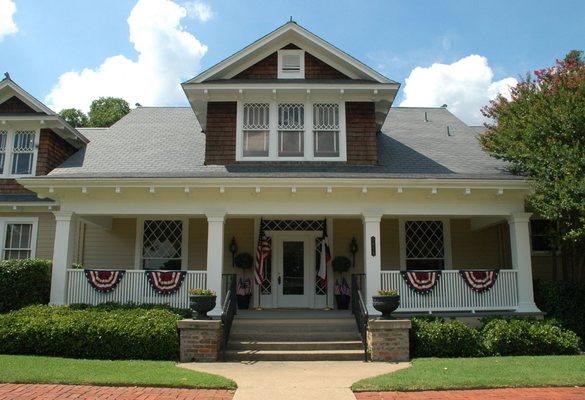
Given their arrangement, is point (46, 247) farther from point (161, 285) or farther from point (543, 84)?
point (543, 84)

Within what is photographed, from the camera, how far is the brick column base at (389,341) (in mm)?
9641

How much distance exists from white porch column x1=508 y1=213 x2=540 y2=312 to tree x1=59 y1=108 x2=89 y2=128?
118 feet

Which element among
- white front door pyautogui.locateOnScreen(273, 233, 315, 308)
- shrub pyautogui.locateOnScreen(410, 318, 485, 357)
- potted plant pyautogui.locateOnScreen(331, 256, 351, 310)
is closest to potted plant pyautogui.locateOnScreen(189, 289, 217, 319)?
shrub pyautogui.locateOnScreen(410, 318, 485, 357)

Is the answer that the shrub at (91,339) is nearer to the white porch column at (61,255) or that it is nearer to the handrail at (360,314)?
the white porch column at (61,255)

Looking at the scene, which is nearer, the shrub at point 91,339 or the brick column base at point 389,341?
the shrub at point 91,339

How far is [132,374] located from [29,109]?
10.1 metres

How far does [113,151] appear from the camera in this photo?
1416cm

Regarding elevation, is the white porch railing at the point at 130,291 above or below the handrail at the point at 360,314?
above

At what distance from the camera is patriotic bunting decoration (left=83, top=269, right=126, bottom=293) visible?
11.6m

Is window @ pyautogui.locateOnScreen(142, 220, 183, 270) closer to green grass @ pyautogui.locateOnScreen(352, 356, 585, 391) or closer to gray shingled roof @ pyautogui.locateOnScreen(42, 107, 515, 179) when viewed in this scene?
gray shingled roof @ pyautogui.locateOnScreen(42, 107, 515, 179)

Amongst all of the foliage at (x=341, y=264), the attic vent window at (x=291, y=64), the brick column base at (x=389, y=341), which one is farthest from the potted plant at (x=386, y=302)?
the attic vent window at (x=291, y=64)

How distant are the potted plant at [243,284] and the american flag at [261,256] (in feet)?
0.98

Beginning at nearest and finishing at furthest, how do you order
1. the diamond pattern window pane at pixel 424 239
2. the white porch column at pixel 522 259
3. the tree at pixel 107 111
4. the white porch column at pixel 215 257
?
the white porch column at pixel 215 257
the white porch column at pixel 522 259
the diamond pattern window pane at pixel 424 239
the tree at pixel 107 111

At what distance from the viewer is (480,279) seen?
1170 centimetres
